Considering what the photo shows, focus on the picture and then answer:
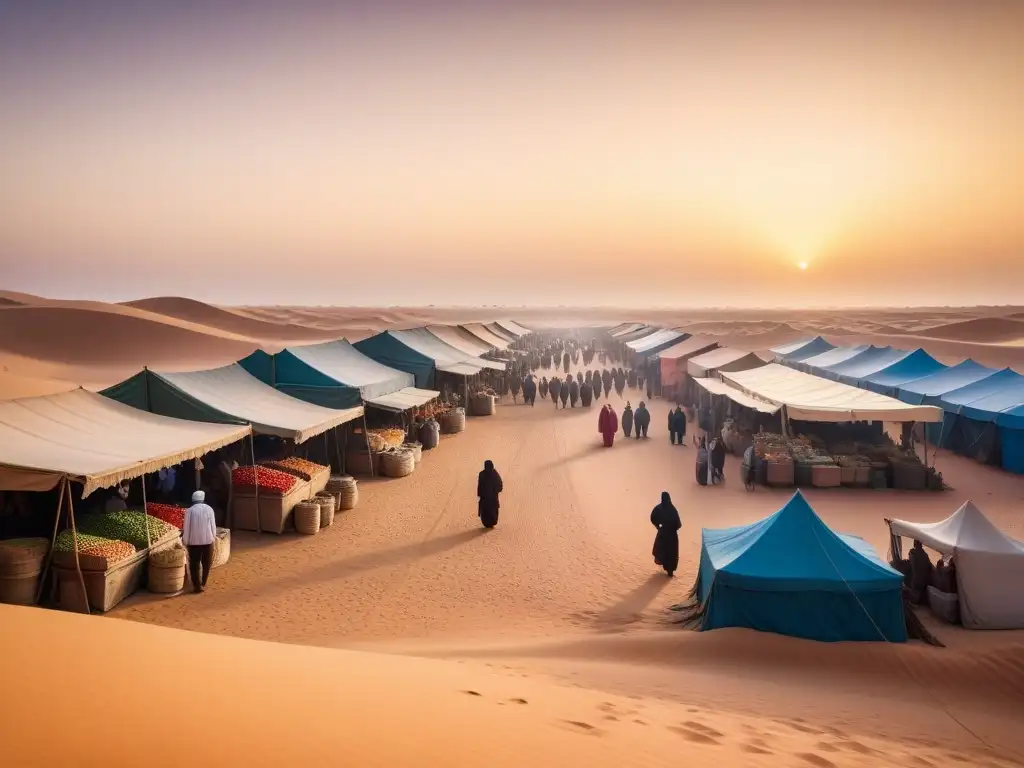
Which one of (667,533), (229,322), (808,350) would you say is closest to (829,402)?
(667,533)

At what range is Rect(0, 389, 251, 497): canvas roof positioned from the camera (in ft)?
26.9

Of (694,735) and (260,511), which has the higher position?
(694,735)

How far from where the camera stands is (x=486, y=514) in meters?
12.9

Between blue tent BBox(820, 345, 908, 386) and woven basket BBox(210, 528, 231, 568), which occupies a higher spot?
blue tent BBox(820, 345, 908, 386)

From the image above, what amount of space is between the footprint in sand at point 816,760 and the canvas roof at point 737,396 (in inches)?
534

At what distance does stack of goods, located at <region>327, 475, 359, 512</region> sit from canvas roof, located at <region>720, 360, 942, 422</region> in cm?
1071

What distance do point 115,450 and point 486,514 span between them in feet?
20.2

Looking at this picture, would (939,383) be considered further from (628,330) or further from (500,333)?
(628,330)

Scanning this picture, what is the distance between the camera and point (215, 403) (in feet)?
42.6

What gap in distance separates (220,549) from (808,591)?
809cm

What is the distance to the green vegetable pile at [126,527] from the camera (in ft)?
30.6

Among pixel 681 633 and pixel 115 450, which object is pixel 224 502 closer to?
pixel 115 450

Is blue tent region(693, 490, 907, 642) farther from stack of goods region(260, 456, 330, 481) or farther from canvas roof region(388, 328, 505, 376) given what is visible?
canvas roof region(388, 328, 505, 376)

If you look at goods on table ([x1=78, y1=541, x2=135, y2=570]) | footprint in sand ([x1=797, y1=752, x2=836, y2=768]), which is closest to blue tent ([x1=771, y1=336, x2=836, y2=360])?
footprint in sand ([x1=797, y1=752, x2=836, y2=768])
